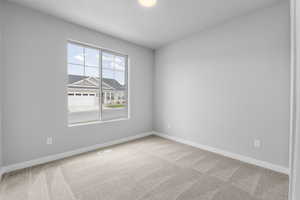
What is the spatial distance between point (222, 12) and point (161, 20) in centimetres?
112

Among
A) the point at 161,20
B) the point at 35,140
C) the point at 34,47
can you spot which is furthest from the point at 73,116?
the point at 161,20

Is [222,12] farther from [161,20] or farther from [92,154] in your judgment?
[92,154]

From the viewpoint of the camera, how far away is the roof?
9.22 feet

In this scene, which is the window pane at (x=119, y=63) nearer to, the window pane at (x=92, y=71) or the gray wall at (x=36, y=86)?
the window pane at (x=92, y=71)

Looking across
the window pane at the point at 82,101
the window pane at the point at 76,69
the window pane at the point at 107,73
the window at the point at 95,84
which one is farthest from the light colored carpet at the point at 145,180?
the window pane at the point at 107,73

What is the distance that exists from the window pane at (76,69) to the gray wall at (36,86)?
0.17 m

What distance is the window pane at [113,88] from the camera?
3.34 m

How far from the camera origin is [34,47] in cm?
228

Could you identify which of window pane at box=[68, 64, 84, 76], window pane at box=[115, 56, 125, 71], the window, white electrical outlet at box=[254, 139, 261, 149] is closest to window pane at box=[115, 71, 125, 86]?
the window

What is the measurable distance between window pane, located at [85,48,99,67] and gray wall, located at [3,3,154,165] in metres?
0.24

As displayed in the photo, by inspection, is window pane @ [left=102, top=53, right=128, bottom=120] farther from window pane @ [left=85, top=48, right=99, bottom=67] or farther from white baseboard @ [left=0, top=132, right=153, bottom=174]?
white baseboard @ [left=0, top=132, right=153, bottom=174]

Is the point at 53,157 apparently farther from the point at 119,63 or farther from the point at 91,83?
the point at 119,63

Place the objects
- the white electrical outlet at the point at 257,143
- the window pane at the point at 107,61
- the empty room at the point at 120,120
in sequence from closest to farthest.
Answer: the empty room at the point at 120,120 → the white electrical outlet at the point at 257,143 → the window pane at the point at 107,61

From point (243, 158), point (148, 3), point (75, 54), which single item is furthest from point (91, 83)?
point (243, 158)
